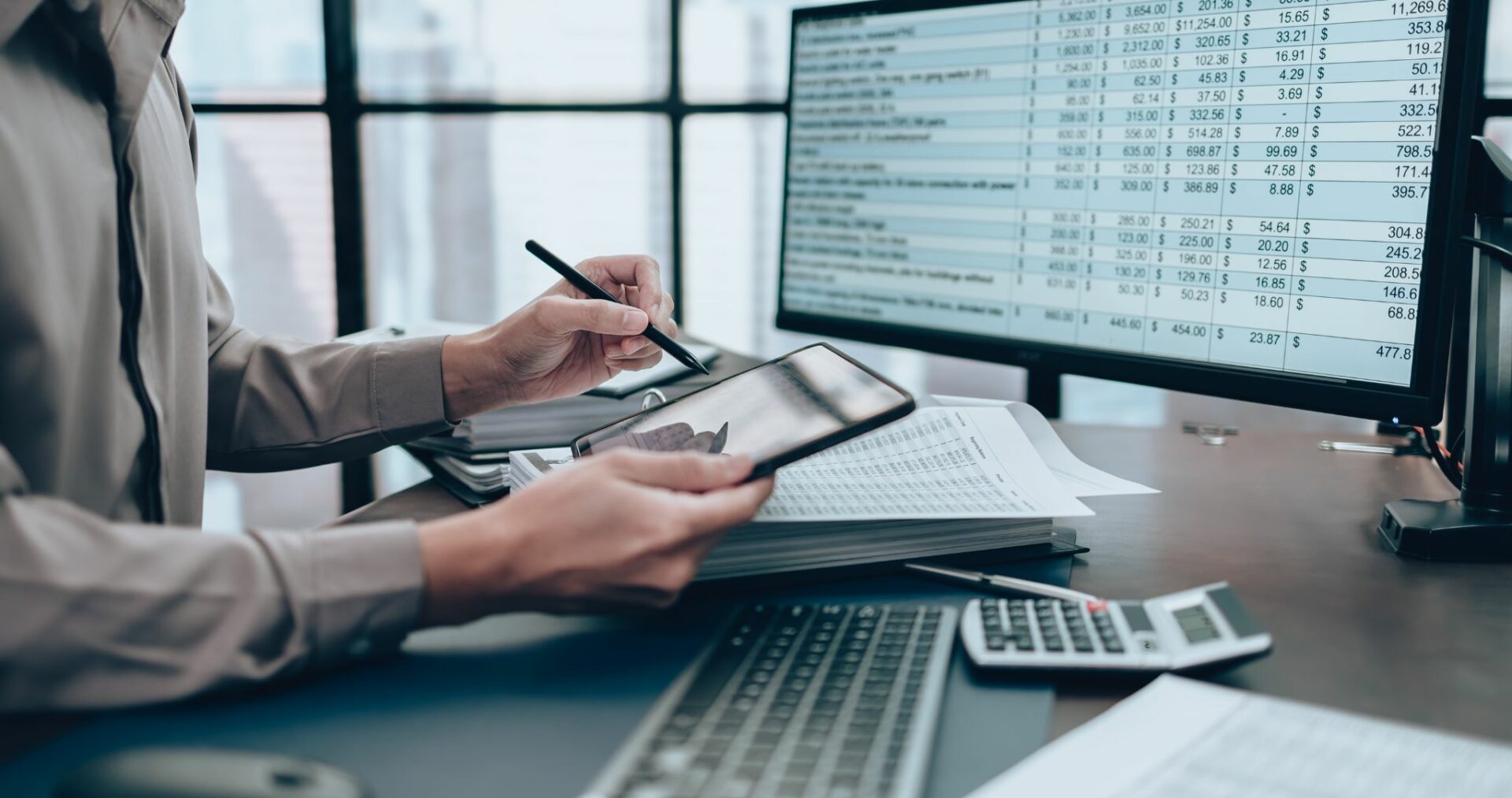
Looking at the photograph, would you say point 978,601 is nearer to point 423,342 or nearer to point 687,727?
point 687,727

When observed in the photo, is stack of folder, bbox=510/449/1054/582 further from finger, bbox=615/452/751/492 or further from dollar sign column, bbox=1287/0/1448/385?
dollar sign column, bbox=1287/0/1448/385

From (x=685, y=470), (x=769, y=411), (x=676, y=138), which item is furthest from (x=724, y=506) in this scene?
(x=676, y=138)

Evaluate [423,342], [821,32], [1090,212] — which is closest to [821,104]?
[821,32]

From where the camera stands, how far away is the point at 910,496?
727 mm

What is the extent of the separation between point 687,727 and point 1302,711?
0.91ft

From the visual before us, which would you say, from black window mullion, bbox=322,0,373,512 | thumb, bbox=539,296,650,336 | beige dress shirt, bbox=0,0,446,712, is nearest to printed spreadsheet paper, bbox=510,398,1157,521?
thumb, bbox=539,296,650,336

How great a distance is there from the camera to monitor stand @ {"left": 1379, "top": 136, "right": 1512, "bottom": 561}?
2.48ft

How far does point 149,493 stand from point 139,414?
2.4 inches

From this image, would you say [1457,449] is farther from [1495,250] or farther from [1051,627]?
[1051,627]

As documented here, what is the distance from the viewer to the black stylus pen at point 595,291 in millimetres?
931

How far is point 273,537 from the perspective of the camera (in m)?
0.56

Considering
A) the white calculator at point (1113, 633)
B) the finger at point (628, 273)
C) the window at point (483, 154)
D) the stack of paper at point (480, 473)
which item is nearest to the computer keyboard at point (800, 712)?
the white calculator at point (1113, 633)

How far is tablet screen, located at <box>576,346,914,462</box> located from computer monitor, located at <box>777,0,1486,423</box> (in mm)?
292

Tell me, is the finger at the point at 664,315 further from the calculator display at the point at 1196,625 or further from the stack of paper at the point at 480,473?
the calculator display at the point at 1196,625
